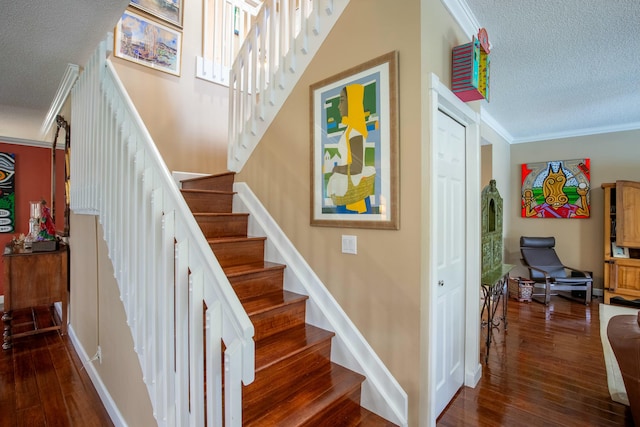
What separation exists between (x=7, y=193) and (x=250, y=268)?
14.2 feet

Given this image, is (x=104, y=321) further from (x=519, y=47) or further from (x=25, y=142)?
(x=519, y=47)

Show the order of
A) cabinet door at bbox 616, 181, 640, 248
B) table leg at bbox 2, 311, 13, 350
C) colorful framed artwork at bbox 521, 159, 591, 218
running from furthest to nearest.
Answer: colorful framed artwork at bbox 521, 159, 591, 218, cabinet door at bbox 616, 181, 640, 248, table leg at bbox 2, 311, 13, 350

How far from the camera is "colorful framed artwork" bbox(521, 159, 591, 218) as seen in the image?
5129mm

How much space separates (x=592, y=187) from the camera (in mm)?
5098

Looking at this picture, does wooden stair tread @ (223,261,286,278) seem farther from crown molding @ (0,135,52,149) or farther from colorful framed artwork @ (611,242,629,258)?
colorful framed artwork @ (611,242,629,258)

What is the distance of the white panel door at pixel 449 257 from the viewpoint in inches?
76.9

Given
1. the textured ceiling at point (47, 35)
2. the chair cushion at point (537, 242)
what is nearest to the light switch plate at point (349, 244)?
the textured ceiling at point (47, 35)

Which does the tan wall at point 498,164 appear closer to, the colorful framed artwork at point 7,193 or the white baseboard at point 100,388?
the white baseboard at point 100,388

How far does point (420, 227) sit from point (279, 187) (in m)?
1.20

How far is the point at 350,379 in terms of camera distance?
1819 mm

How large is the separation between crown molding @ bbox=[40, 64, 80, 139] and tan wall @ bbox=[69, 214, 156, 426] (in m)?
1.14

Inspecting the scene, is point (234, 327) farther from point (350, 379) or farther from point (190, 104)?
point (190, 104)

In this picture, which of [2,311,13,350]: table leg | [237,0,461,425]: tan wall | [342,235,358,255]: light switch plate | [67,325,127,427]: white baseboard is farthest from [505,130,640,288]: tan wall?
[2,311,13,350]: table leg

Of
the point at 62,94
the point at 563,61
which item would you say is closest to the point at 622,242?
the point at 563,61
